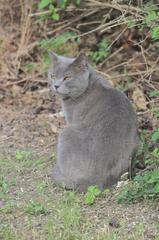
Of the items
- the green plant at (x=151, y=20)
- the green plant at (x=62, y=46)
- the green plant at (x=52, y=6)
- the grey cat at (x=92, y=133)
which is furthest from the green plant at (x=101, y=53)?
the grey cat at (x=92, y=133)

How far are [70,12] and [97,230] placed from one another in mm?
3810

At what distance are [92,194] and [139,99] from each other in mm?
2052

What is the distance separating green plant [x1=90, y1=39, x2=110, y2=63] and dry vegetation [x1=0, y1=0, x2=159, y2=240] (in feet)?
0.04

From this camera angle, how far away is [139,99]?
6.59 metres

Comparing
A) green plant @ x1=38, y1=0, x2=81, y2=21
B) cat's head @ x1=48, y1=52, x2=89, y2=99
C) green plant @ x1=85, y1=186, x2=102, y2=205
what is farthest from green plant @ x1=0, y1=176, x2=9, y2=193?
green plant @ x1=38, y1=0, x2=81, y2=21

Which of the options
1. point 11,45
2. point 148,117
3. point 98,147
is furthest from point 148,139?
point 11,45

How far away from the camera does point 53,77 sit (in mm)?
5527

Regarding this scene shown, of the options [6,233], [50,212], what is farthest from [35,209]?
[6,233]

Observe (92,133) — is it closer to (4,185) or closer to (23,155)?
(4,185)

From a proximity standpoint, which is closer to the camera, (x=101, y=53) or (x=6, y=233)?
(x=6, y=233)

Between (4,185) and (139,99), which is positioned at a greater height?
(139,99)

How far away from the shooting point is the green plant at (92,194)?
4.71m

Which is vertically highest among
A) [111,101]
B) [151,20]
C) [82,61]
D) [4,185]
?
[151,20]

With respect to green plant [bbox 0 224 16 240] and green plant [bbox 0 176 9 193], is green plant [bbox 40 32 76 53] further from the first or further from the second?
green plant [bbox 0 224 16 240]
